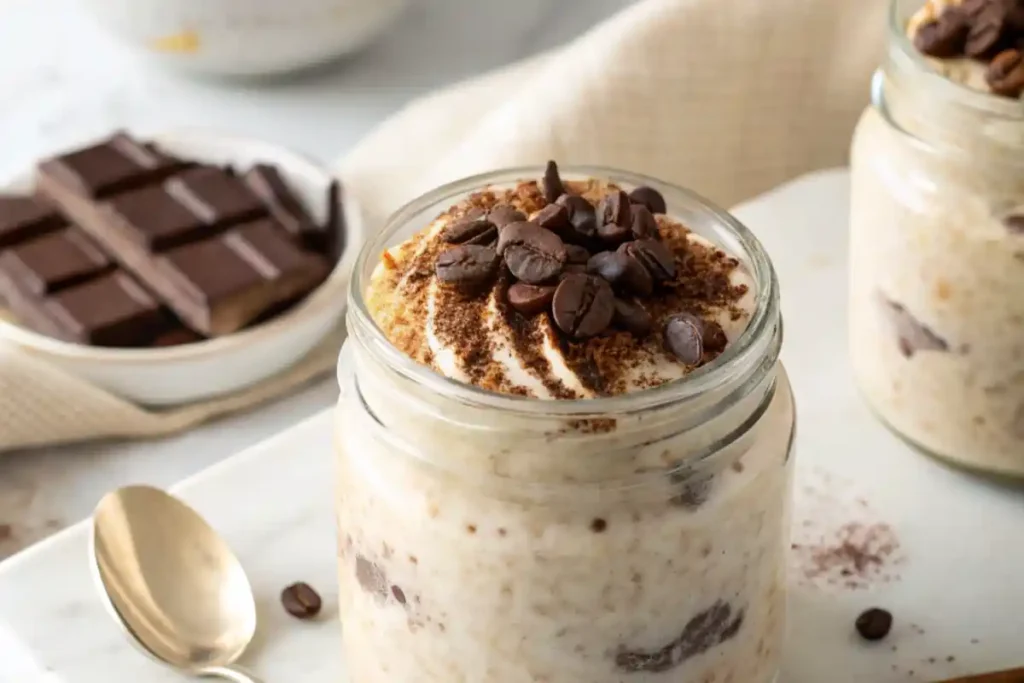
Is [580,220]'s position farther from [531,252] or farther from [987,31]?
[987,31]

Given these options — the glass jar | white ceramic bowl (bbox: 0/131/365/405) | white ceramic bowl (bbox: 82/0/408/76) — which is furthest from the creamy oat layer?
white ceramic bowl (bbox: 82/0/408/76)

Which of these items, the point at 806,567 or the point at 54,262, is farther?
the point at 54,262

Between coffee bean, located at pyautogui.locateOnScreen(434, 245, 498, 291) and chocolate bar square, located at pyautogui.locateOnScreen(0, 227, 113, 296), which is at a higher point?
coffee bean, located at pyautogui.locateOnScreen(434, 245, 498, 291)

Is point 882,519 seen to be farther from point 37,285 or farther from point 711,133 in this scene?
point 37,285

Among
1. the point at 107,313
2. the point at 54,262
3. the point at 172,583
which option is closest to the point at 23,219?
the point at 54,262

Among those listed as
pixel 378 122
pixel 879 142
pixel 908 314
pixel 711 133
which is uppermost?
pixel 879 142

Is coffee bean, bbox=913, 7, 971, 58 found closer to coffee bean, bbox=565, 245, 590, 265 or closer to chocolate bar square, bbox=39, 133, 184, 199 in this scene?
coffee bean, bbox=565, 245, 590, 265

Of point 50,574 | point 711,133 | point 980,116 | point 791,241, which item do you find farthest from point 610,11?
point 50,574
